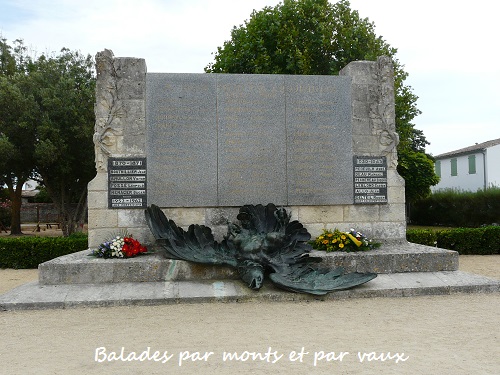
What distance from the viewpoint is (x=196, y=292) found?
6434mm

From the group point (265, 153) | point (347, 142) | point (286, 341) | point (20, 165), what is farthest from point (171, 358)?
point (20, 165)

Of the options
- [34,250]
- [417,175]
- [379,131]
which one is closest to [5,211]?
[34,250]

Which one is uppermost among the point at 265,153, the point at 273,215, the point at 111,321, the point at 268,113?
the point at 268,113

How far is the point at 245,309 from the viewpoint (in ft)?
19.5

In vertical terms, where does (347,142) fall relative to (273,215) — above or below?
above

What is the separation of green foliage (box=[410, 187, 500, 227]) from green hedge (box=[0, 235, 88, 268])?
20.1m

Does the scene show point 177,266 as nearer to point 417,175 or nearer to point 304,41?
point 304,41

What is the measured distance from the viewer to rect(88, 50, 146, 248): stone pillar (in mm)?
7754

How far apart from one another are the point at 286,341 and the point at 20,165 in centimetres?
1639

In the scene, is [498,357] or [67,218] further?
[67,218]

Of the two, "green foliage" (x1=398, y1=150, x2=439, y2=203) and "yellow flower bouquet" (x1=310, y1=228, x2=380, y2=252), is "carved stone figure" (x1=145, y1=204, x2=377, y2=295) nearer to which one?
"yellow flower bouquet" (x1=310, y1=228, x2=380, y2=252)

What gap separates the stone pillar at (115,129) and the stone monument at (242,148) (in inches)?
0.7

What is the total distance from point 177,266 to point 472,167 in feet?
96.1

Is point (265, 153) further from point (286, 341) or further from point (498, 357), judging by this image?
point (498, 357)
